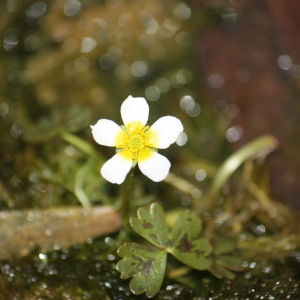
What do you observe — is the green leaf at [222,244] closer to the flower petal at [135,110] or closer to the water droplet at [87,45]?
the flower petal at [135,110]

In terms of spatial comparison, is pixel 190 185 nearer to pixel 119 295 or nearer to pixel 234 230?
pixel 234 230

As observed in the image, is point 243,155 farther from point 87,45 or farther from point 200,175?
point 87,45

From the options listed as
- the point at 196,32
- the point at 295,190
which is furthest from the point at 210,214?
the point at 196,32

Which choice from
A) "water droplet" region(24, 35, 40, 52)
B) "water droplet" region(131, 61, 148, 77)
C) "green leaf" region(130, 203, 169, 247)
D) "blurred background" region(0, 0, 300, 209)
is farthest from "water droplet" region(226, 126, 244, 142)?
"water droplet" region(24, 35, 40, 52)

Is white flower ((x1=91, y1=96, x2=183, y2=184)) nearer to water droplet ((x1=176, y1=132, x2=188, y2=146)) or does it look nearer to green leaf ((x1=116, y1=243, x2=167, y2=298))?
green leaf ((x1=116, y1=243, x2=167, y2=298))

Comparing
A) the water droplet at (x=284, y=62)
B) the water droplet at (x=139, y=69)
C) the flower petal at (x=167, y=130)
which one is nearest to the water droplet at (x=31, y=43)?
the water droplet at (x=139, y=69)
